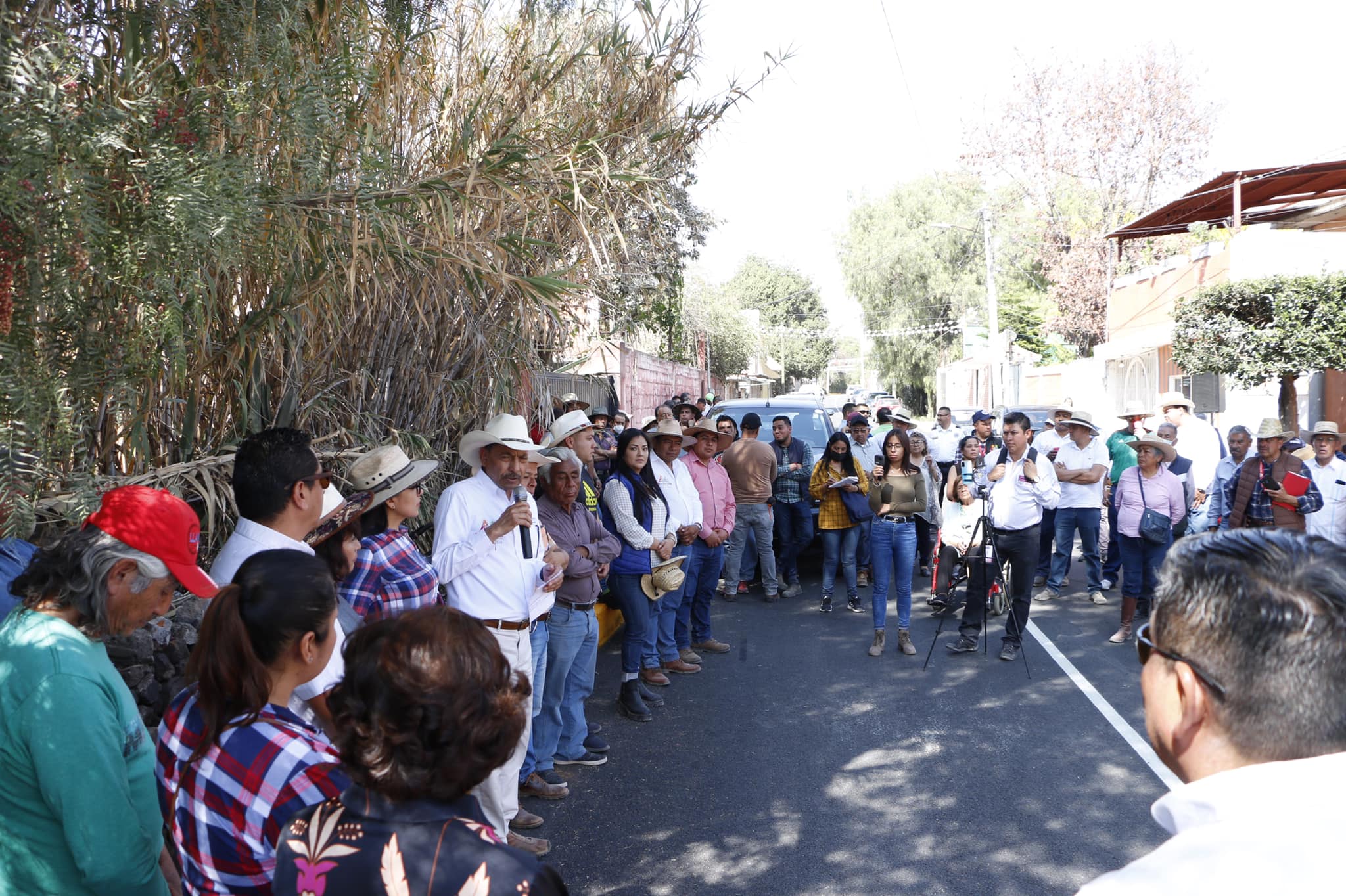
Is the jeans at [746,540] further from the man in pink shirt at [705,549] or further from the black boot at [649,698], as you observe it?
the black boot at [649,698]

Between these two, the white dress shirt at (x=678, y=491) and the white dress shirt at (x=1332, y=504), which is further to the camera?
the white dress shirt at (x=1332, y=504)

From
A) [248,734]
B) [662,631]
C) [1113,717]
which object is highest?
[248,734]

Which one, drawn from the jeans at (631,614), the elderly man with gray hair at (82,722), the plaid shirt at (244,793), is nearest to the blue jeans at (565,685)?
the jeans at (631,614)

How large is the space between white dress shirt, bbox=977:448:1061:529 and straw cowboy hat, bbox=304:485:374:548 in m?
5.39

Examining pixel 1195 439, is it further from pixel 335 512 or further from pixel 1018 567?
pixel 335 512

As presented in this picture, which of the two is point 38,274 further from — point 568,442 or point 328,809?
point 568,442

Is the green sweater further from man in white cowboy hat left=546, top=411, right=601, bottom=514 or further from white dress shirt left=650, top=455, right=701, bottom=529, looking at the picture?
white dress shirt left=650, top=455, right=701, bottom=529

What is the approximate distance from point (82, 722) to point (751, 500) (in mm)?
8161

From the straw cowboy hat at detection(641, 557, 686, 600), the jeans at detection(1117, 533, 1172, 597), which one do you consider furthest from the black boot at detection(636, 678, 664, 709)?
the jeans at detection(1117, 533, 1172, 597)

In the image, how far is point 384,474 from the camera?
4121 mm

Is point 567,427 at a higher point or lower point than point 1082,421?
higher

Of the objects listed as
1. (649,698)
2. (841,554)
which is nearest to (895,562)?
(841,554)

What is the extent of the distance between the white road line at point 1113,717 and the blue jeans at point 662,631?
2.91 metres

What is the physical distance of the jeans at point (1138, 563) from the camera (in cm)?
870
